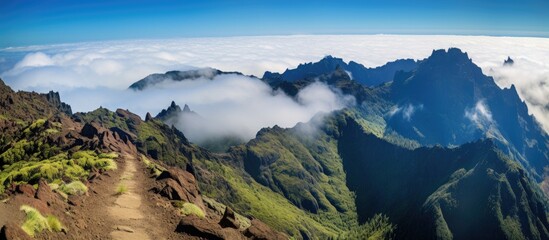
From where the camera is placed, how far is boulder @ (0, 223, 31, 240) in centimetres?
3644

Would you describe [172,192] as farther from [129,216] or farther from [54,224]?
[54,224]

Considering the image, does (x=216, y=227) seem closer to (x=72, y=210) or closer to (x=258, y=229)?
(x=258, y=229)

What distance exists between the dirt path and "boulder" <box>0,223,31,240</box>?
1339 centimetres

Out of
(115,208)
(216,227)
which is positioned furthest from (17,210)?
(216,227)

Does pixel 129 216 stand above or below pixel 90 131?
above

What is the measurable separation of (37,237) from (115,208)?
20.7m

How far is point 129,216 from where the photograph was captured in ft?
195

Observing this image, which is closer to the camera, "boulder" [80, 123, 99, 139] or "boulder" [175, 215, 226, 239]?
"boulder" [175, 215, 226, 239]

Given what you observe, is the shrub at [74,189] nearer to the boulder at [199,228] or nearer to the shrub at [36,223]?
the shrub at [36,223]

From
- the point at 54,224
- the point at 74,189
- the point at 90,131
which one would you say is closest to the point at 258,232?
the point at 54,224

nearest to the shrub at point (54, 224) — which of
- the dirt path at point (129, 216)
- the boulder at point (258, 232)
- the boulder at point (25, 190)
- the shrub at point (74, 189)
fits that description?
the dirt path at point (129, 216)

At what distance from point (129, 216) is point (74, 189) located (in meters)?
10.9

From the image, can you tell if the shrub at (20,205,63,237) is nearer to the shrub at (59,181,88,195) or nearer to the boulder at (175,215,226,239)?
the boulder at (175,215,226,239)

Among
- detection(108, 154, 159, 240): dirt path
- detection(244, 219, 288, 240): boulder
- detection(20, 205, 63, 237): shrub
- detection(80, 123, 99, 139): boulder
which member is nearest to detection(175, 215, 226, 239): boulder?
detection(108, 154, 159, 240): dirt path
